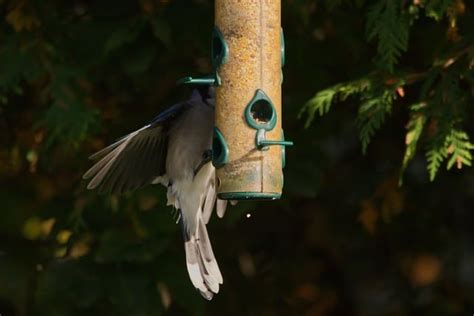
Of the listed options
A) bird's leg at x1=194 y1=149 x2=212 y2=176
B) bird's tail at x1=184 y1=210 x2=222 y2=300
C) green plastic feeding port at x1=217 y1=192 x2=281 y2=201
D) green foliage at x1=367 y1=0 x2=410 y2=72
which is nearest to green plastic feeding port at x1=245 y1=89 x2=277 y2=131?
green plastic feeding port at x1=217 y1=192 x2=281 y2=201

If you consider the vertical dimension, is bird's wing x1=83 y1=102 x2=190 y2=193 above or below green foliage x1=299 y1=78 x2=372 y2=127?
below

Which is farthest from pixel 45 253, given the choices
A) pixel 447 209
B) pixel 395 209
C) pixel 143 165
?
pixel 447 209

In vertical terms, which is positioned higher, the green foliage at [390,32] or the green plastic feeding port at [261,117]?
the green foliage at [390,32]

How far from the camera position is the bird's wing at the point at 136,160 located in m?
4.70

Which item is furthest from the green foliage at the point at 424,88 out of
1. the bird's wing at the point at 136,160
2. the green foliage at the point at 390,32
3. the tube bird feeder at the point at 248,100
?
the bird's wing at the point at 136,160

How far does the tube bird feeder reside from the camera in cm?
425

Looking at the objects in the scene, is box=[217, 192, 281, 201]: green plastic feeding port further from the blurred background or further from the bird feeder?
the blurred background

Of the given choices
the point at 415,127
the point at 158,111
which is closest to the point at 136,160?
the point at 158,111

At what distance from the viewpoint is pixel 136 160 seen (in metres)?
4.88

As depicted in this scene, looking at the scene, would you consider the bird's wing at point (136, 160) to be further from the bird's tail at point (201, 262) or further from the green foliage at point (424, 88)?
the green foliage at point (424, 88)

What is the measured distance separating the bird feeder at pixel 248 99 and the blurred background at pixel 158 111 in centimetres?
42

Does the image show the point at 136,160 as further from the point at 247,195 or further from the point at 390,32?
the point at 390,32

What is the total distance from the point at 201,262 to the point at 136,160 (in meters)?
0.54

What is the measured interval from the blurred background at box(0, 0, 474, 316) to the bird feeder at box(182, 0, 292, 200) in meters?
0.42
